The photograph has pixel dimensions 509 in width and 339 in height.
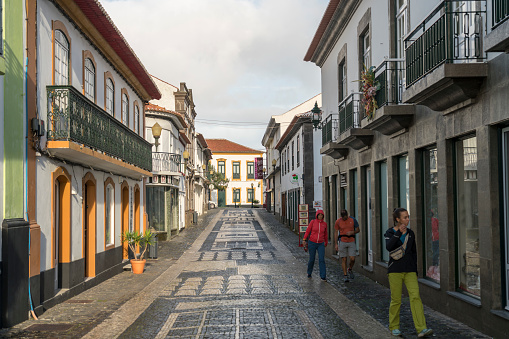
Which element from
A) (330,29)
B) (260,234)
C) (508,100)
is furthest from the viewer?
(260,234)

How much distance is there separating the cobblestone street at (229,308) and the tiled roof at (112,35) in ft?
20.5

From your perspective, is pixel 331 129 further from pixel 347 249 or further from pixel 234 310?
pixel 234 310

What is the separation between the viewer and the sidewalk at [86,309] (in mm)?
8387

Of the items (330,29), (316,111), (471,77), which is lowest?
(471,77)

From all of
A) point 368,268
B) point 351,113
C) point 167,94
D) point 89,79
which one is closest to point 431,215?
point 368,268

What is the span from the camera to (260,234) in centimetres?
3195

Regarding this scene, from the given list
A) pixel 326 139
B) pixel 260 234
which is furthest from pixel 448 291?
pixel 260 234

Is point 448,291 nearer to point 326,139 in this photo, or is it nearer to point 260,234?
point 326,139

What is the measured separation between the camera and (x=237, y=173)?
3501 inches

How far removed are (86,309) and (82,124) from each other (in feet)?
12.1

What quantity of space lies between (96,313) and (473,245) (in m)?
6.46

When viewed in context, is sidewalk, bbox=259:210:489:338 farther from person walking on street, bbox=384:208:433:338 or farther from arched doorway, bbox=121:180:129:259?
arched doorway, bbox=121:180:129:259

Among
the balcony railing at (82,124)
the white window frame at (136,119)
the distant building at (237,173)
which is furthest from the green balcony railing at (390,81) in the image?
the distant building at (237,173)

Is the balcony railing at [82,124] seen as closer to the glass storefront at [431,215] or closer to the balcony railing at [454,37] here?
the balcony railing at [454,37]
